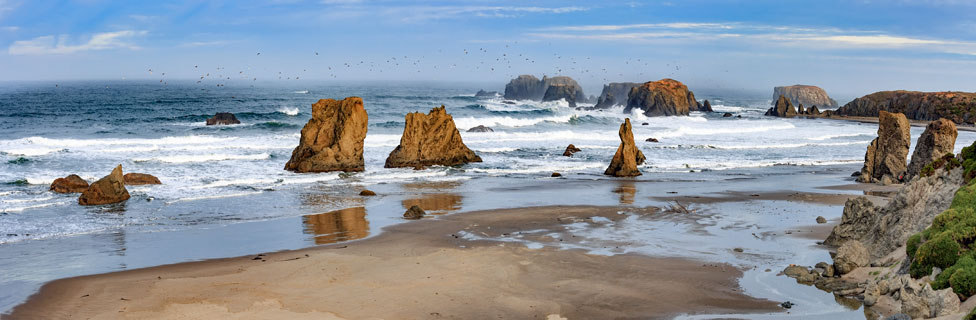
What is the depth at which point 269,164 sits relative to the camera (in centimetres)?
3628

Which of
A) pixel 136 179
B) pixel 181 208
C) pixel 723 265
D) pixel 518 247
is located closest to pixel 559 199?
pixel 518 247

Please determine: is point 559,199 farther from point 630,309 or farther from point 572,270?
point 630,309

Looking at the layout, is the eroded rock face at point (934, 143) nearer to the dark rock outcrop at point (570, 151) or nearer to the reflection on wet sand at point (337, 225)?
the dark rock outcrop at point (570, 151)

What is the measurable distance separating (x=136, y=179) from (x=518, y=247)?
18.1 meters

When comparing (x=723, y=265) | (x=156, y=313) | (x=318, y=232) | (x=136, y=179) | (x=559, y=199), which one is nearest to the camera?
(x=156, y=313)

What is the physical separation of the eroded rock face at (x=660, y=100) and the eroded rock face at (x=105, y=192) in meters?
82.7

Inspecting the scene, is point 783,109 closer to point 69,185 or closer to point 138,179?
point 138,179

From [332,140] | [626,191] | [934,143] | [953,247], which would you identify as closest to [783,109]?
[934,143]

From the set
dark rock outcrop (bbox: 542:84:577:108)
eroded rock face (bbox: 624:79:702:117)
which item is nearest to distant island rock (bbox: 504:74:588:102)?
dark rock outcrop (bbox: 542:84:577:108)

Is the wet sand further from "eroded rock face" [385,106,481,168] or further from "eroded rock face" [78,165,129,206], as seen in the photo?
"eroded rock face" [385,106,481,168]

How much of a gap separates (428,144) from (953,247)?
89.9 feet

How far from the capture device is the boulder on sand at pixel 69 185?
2575 centimetres

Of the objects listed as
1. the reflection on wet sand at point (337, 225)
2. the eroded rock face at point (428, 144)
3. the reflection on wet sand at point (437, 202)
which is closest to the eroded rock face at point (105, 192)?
the reflection on wet sand at point (337, 225)

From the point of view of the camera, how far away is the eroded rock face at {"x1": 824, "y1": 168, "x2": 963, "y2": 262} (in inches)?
528
